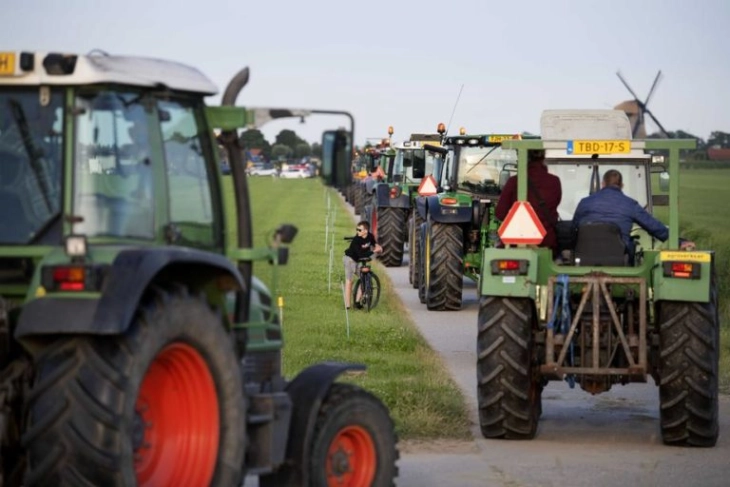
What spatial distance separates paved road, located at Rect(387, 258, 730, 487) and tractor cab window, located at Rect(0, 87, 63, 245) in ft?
13.8

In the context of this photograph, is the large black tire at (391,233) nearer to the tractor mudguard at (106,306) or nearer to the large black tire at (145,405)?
the large black tire at (145,405)

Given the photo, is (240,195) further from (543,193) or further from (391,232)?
(391,232)

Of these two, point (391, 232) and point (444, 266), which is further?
point (391, 232)

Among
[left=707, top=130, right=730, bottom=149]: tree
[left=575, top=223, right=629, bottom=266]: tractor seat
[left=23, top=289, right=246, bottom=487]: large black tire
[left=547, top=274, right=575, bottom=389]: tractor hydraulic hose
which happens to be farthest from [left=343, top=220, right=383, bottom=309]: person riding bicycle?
[left=707, top=130, right=730, bottom=149]: tree

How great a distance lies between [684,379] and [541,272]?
1417 mm

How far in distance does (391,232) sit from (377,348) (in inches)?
571

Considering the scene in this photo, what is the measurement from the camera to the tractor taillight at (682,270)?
12.8 metres

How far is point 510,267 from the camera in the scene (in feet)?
42.8

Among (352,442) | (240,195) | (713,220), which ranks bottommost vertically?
(713,220)

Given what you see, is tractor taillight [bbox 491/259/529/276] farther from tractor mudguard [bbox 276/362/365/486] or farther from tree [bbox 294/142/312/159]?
tractor mudguard [bbox 276/362/365/486]

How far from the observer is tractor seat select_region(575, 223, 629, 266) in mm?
13312

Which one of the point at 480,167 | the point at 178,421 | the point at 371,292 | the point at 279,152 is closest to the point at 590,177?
the point at 279,152

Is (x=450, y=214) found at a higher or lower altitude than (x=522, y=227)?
lower

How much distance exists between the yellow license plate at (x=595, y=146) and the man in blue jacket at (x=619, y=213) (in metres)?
0.22
